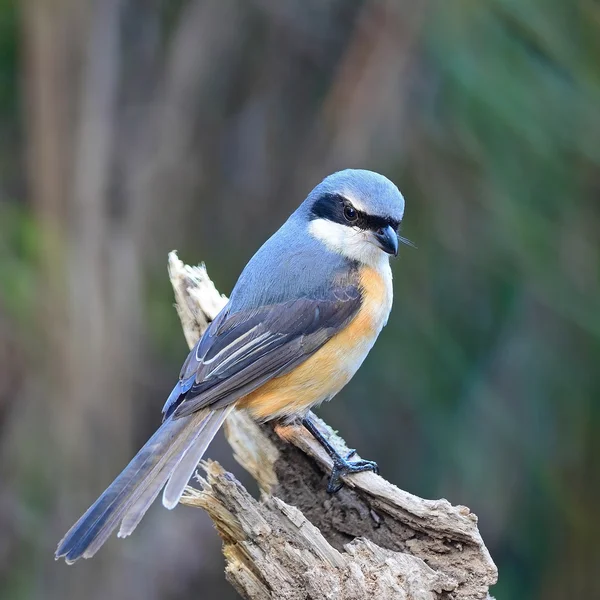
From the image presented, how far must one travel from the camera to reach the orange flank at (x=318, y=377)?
140 inches

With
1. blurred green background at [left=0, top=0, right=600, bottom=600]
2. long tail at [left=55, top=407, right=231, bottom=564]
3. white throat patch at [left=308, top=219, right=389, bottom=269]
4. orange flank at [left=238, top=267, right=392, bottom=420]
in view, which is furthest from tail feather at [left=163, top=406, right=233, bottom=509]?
blurred green background at [left=0, top=0, right=600, bottom=600]

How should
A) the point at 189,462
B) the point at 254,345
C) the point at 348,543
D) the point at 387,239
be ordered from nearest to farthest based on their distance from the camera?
1. the point at 348,543
2. the point at 189,462
3. the point at 254,345
4. the point at 387,239

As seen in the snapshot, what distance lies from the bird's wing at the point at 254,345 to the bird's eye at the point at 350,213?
0.85ft

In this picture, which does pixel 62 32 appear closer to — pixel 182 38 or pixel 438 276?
pixel 182 38

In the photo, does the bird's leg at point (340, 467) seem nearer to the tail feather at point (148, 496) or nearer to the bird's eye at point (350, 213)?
the tail feather at point (148, 496)

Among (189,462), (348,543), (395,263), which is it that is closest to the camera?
(348,543)

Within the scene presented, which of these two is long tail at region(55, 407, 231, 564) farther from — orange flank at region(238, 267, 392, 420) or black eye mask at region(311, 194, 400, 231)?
black eye mask at region(311, 194, 400, 231)

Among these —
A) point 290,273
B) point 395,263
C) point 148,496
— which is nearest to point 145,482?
point 148,496

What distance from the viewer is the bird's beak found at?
3.58m

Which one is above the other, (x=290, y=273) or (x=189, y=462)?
(x=290, y=273)

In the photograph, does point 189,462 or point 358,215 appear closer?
point 189,462

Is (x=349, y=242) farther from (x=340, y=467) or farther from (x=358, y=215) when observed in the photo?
(x=340, y=467)

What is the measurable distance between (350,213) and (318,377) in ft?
2.17

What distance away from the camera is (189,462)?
10.5 ft
